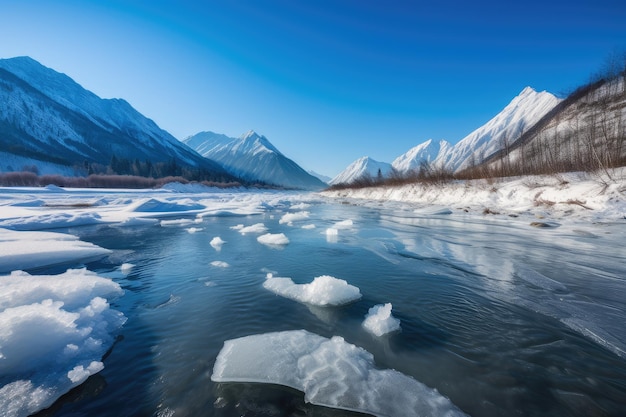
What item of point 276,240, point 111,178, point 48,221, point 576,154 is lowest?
point 48,221

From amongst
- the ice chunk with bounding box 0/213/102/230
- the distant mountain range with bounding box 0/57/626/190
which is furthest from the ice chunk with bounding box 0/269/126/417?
the distant mountain range with bounding box 0/57/626/190

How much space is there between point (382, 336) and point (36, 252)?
23.2ft

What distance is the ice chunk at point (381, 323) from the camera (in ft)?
9.02

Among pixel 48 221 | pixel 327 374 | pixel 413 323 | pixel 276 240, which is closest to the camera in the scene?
pixel 327 374

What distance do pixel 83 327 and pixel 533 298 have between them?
555cm

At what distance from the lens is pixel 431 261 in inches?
215

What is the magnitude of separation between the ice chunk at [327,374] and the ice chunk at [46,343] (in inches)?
46.1

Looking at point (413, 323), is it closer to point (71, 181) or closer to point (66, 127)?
point (71, 181)

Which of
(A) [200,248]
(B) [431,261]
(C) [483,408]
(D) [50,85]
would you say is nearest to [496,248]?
(B) [431,261]

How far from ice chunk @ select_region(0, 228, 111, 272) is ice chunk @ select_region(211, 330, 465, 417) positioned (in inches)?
216

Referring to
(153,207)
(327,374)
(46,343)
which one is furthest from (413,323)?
(153,207)

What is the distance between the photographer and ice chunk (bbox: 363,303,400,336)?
9.02ft

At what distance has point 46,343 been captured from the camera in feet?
7.32

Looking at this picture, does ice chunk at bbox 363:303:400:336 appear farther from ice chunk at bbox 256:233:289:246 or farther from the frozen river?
ice chunk at bbox 256:233:289:246
